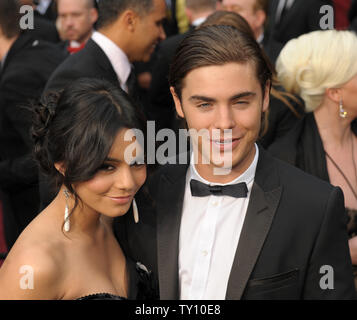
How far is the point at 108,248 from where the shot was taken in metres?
2.81

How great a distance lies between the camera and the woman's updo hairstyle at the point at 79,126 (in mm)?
2512

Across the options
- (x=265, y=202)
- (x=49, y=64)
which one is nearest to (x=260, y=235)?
(x=265, y=202)

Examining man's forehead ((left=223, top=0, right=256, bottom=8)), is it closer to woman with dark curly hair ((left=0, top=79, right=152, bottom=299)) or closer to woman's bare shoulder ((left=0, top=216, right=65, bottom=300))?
woman with dark curly hair ((left=0, top=79, right=152, bottom=299))

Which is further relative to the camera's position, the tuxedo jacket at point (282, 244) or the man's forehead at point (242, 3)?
the man's forehead at point (242, 3)

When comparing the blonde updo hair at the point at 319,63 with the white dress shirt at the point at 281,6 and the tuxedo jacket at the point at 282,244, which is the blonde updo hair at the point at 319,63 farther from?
the white dress shirt at the point at 281,6

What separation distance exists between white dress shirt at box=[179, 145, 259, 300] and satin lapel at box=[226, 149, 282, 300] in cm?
6

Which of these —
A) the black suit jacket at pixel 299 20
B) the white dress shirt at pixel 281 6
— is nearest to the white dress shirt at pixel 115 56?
the black suit jacket at pixel 299 20

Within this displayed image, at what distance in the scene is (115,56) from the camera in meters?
4.21

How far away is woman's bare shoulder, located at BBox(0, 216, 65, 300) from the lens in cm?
231

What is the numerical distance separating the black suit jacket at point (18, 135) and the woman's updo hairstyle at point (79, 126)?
137cm

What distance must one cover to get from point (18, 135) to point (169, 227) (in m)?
2.07

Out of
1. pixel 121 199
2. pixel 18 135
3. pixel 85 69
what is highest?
pixel 85 69

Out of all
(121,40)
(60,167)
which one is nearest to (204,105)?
(60,167)

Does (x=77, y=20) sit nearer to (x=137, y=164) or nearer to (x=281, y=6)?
(x=281, y=6)
